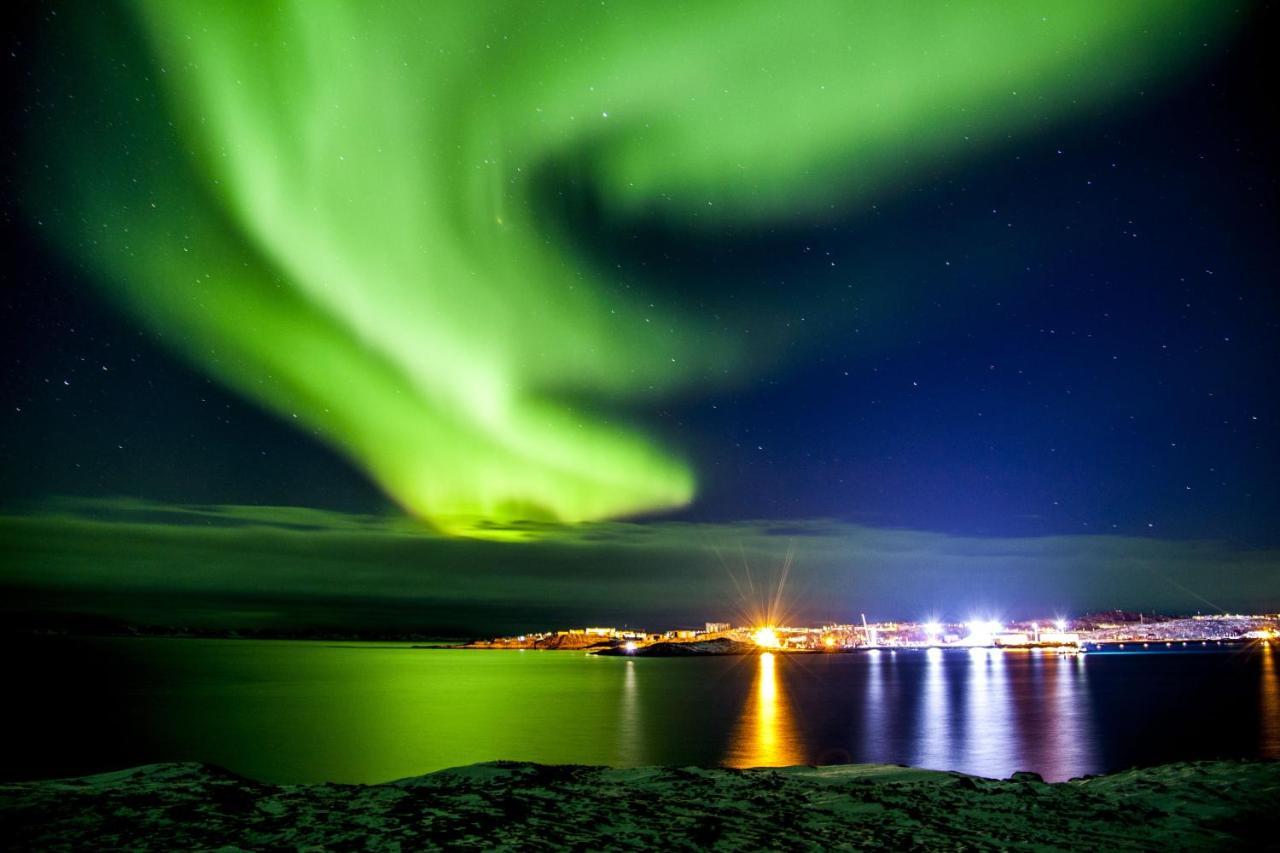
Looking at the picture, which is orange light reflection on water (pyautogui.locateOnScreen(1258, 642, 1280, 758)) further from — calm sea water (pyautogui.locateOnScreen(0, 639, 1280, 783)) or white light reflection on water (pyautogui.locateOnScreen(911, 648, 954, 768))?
white light reflection on water (pyautogui.locateOnScreen(911, 648, 954, 768))

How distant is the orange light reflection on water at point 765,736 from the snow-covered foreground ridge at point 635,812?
66.4 feet

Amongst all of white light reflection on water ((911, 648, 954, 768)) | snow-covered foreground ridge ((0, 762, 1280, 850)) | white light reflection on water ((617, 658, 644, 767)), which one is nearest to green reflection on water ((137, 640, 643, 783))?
white light reflection on water ((617, 658, 644, 767))

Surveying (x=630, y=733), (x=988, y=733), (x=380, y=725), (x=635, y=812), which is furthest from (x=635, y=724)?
(x=635, y=812)

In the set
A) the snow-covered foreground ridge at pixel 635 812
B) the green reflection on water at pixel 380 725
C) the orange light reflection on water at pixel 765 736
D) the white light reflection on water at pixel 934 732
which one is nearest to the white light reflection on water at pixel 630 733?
the green reflection on water at pixel 380 725

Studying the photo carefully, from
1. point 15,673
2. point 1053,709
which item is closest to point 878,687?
point 1053,709

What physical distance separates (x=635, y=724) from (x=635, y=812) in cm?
6208

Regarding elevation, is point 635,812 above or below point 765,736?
above

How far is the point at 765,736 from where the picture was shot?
62.7 metres

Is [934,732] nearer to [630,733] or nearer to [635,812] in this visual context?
[630,733]

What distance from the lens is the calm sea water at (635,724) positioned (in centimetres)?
5112

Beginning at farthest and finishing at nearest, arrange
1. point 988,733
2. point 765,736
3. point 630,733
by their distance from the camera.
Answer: point 630,733
point 765,736
point 988,733

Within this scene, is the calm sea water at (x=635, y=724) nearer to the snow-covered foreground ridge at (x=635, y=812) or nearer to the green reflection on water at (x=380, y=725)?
the green reflection on water at (x=380, y=725)

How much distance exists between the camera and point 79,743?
59969 mm

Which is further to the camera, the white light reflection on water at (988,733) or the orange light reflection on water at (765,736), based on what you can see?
the orange light reflection on water at (765,736)
